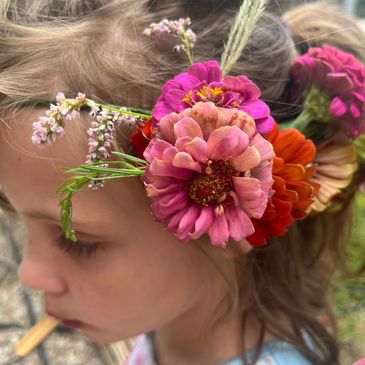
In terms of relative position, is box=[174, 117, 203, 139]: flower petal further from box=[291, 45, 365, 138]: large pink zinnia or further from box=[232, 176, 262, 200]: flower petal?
box=[291, 45, 365, 138]: large pink zinnia

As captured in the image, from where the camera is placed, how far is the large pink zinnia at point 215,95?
24.5 inches

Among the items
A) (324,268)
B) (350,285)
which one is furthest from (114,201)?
(350,285)

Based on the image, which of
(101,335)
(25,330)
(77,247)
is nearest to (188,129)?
(77,247)

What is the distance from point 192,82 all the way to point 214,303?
500 millimetres

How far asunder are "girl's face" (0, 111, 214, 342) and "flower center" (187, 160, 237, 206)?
0.61 ft

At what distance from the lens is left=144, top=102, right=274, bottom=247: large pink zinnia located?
57 cm

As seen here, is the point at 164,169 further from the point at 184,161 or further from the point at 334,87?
the point at 334,87

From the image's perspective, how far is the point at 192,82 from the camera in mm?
647

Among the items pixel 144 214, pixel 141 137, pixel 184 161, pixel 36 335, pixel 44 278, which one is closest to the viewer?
pixel 184 161

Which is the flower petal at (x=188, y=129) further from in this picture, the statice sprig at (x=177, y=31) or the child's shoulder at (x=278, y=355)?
the child's shoulder at (x=278, y=355)

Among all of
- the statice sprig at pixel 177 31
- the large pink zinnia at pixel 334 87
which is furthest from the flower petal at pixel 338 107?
the statice sprig at pixel 177 31

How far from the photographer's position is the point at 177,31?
2.46 feet

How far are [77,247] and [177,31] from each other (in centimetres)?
38

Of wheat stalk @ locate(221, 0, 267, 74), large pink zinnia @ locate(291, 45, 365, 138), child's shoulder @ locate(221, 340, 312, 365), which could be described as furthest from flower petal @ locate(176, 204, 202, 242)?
child's shoulder @ locate(221, 340, 312, 365)
